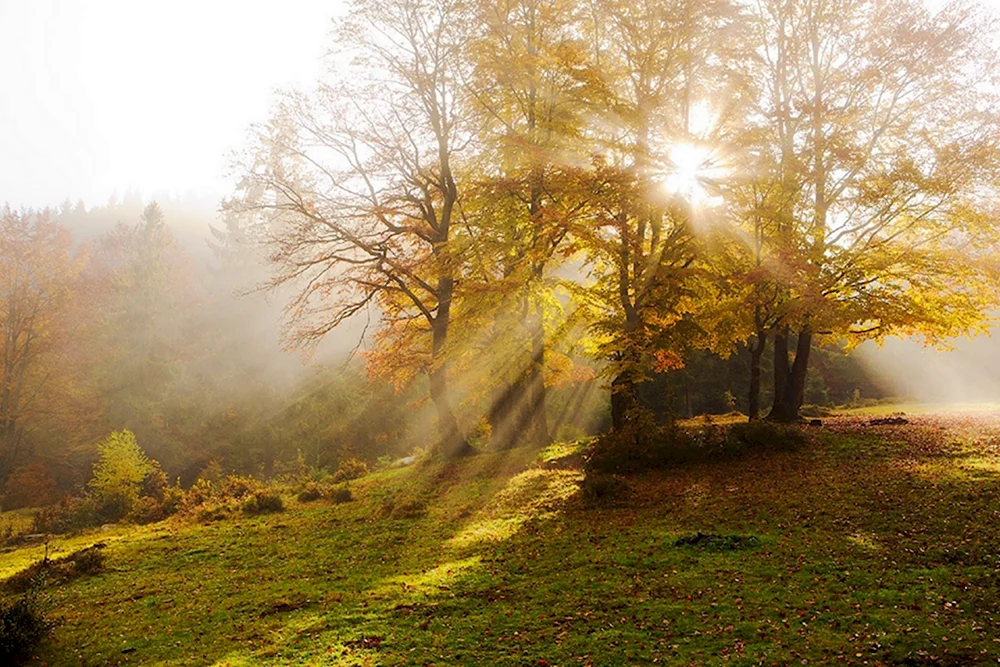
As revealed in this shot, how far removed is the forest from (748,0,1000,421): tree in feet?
0.32

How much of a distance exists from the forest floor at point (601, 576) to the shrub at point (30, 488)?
1857cm

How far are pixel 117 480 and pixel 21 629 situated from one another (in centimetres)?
1394

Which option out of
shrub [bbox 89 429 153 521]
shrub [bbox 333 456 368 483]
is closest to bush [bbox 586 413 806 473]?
shrub [bbox 333 456 368 483]

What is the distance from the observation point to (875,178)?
17516mm

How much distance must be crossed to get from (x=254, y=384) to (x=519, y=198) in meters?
34.8

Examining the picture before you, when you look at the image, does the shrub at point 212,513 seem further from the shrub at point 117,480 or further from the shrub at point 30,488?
the shrub at point 30,488

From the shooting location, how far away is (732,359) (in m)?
35.9

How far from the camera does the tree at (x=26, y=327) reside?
110ft

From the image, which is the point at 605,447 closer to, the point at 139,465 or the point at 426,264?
the point at 426,264

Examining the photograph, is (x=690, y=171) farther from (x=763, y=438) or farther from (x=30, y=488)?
(x=30, y=488)

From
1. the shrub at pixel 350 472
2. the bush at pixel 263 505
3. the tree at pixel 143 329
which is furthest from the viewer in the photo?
the tree at pixel 143 329

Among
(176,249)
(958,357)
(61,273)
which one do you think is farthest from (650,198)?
(176,249)

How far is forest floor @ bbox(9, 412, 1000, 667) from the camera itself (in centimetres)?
690

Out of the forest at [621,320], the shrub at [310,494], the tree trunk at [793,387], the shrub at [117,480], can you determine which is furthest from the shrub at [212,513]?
the tree trunk at [793,387]
